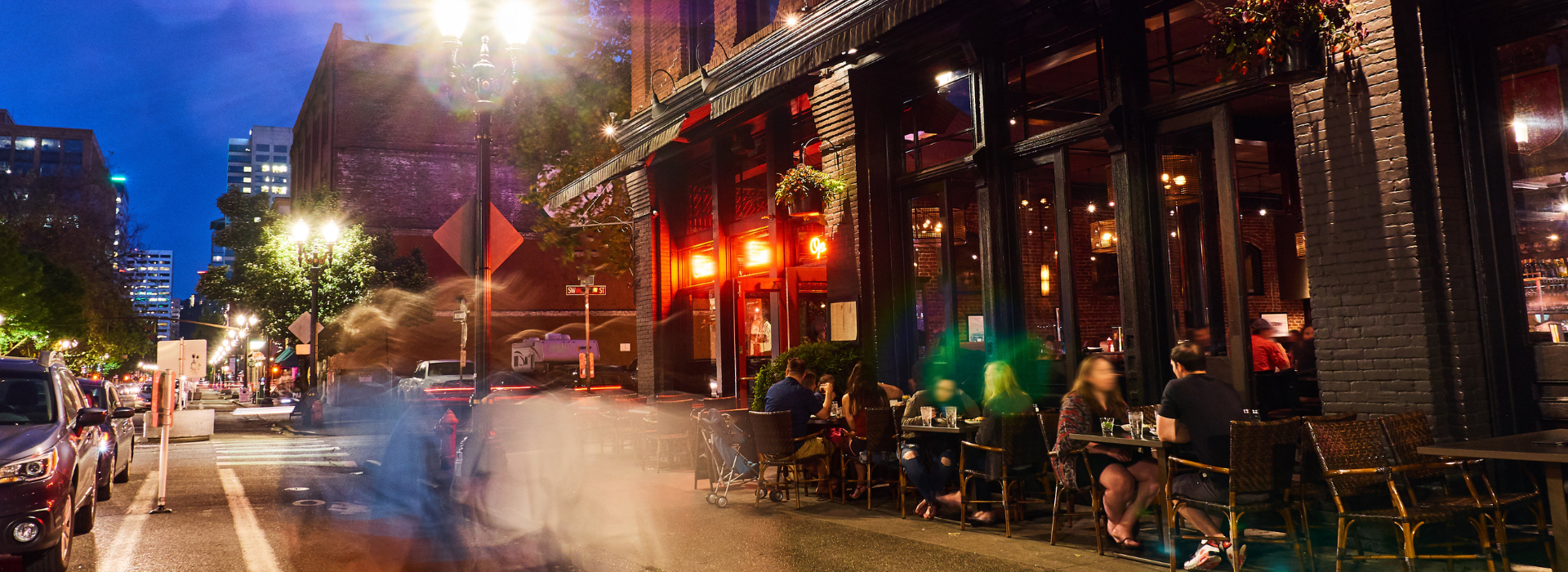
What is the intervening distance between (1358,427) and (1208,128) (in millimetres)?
3629

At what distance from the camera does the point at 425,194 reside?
45469 millimetres

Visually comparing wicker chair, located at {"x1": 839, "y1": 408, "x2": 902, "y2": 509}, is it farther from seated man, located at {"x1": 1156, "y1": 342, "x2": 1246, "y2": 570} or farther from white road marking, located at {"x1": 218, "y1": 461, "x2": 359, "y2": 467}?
white road marking, located at {"x1": 218, "y1": 461, "x2": 359, "y2": 467}

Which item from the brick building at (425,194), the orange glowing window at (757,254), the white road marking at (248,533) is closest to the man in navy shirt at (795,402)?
the white road marking at (248,533)

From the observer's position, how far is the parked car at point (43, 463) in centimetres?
639

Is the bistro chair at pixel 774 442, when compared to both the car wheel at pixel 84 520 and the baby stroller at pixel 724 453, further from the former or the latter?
the car wheel at pixel 84 520

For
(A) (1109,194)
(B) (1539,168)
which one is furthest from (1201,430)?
(A) (1109,194)

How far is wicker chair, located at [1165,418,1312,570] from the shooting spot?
19.2ft

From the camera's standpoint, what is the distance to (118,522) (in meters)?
9.41

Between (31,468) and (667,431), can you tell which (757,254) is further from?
(31,468)

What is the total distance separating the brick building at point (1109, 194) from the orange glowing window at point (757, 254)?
50mm

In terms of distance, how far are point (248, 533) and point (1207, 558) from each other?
796 centimetres

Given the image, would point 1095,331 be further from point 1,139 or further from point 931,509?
point 1,139

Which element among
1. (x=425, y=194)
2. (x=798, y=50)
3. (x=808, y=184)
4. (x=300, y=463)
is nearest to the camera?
(x=808, y=184)

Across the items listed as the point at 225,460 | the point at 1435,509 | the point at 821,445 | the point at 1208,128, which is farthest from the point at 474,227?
the point at 225,460
